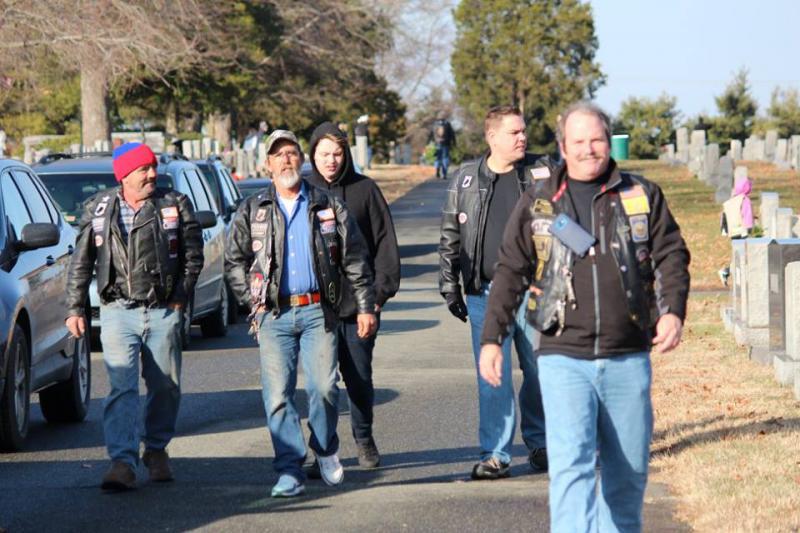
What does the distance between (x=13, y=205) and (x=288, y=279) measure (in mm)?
3079

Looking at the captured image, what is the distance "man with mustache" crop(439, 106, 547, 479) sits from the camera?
873 cm

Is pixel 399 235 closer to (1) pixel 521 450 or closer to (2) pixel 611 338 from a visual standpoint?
(1) pixel 521 450

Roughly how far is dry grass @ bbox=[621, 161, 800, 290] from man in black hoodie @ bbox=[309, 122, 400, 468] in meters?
12.2

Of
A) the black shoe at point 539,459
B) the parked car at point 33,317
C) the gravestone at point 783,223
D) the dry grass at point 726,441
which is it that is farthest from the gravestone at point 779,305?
the parked car at point 33,317

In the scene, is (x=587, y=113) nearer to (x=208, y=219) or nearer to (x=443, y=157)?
(x=208, y=219)

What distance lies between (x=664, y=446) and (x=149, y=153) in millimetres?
3420

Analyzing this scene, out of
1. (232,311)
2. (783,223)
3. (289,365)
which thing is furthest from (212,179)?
(289,365)

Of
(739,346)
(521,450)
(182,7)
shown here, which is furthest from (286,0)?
(521,450)

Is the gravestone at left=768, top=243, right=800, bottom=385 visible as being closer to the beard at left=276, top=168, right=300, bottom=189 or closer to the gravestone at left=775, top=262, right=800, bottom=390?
the gravestone at left=775, top=262, right=800, bottom=390

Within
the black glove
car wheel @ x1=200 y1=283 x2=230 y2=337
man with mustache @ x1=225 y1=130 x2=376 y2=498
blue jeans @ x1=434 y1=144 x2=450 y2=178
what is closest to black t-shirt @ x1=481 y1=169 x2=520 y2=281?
the black glove

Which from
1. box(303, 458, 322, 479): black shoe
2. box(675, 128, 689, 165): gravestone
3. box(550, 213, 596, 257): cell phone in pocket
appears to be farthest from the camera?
box(675, 128, 689, 165): gravestone

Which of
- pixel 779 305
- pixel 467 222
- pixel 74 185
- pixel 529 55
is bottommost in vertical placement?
pixel 779 305

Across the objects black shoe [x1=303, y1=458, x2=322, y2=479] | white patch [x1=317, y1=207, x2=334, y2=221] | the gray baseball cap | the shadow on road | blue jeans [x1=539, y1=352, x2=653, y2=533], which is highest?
the gray baseball cap

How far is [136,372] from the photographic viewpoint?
862 centimetres
